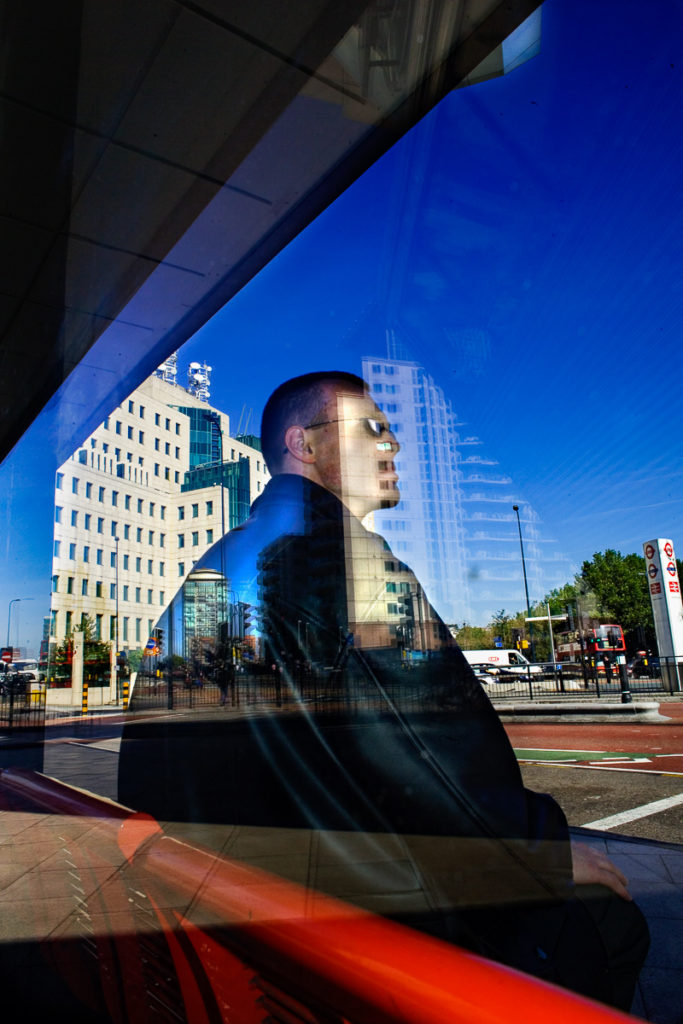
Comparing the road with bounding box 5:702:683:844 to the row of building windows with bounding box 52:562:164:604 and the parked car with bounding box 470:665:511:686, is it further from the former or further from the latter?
the row of building windows with bounding box 52:562:164:604

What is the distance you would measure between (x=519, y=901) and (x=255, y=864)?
14.0 inches

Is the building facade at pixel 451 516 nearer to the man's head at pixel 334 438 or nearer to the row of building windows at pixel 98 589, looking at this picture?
the man's head at pixel 334 438

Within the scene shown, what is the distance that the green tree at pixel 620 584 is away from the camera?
0.98m

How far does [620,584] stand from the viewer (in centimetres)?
99

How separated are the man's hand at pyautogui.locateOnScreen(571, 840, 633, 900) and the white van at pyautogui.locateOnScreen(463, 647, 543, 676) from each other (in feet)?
1.00

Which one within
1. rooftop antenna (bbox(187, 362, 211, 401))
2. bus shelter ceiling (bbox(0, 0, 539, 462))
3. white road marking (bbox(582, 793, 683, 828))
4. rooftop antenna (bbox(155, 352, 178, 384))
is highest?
bus shelter ceiling (bbox(0, 0, 539, 462))

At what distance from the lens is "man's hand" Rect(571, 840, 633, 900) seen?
2.72 feet

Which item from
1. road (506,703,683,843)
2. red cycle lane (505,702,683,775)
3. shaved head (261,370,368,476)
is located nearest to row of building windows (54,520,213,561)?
shaved head (261,370,368,476)

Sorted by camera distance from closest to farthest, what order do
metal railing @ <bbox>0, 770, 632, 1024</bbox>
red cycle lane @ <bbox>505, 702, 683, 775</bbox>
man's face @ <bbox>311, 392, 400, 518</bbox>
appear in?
metal railing @ <bbox>0, 770, 632, 1024</bbox>
man's face @ <bbox>311, 392, 400, 518</bbox>
red cycle lane @ <bbox>505, 702, 683, 775</bbox>

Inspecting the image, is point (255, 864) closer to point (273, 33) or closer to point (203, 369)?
point (203, 369)

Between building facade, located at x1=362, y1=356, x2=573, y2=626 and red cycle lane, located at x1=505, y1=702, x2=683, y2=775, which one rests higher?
building facade, located at x1=362, y1=356, x2=573, y2=626

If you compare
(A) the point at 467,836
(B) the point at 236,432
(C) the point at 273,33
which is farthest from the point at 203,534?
(C) the point at 273,33

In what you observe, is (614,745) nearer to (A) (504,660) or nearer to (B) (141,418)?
(A) (504,660)

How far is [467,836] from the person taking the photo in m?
0.78
